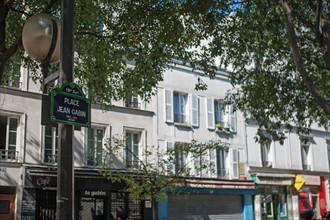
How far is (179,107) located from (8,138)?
9700 millimetres

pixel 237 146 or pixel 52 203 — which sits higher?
pixel 237 146

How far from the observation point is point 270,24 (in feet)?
46.7

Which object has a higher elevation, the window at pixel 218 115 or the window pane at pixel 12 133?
the window at pixel 218 115

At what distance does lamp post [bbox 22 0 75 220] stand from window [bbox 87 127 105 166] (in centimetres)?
1575

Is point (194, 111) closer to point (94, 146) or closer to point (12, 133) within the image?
point (94, 146)

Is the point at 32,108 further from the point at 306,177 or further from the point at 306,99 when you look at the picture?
the point at 306,177

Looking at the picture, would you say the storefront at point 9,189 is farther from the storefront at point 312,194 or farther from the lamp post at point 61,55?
the storefront at point 312,194

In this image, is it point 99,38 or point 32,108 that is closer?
point 99,38

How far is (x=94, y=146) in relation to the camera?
73.3ft

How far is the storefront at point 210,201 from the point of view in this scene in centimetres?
2464

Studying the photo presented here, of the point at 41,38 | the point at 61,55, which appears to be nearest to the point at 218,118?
the point at 41,38

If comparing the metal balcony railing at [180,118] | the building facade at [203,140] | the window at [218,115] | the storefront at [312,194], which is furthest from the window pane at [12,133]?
the storefront at [312,194]

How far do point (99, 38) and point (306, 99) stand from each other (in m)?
7.71

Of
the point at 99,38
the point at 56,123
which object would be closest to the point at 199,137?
the point at 99,38
